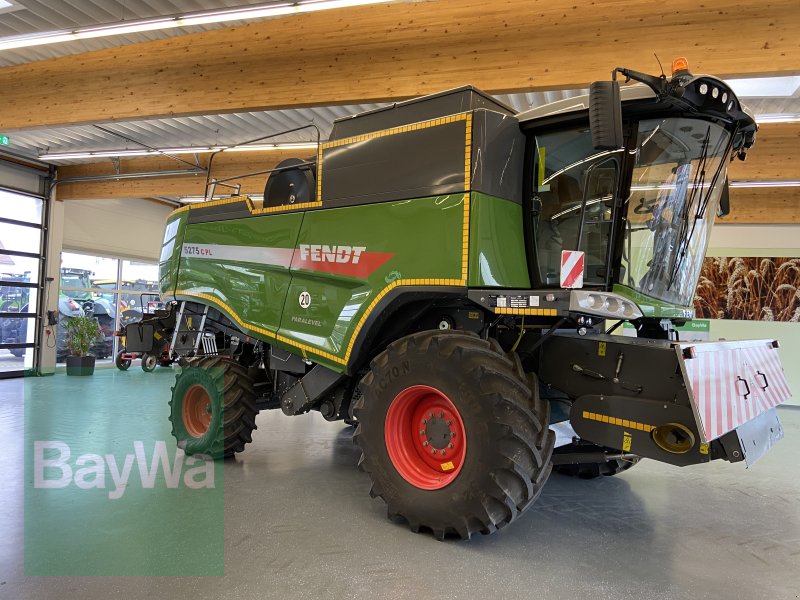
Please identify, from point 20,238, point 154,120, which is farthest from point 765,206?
point 20,238

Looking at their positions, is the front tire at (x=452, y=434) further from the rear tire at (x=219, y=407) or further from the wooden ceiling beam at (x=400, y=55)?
the wooden ceiling beam at (x=400, y=55)

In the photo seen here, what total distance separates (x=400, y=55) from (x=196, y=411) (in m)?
4.23

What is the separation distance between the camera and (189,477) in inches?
171

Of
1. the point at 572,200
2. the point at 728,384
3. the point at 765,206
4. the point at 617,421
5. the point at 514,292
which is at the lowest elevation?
the point at 617,421

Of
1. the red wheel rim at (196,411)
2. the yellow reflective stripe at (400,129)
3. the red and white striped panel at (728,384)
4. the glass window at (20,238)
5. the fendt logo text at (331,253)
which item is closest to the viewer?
the red and white striped panel at (728,384)

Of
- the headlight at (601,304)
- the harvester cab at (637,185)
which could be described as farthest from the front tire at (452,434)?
the harvester cab at (637,185)

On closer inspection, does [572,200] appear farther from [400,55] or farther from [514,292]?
[400,55]

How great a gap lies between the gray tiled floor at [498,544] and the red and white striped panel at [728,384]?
2.50 ft

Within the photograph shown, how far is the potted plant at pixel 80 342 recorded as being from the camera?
12.2 meters

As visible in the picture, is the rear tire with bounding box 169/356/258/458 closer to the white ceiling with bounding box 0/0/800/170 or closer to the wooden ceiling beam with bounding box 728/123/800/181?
the white ceiling with bounding box 0/0/800/170

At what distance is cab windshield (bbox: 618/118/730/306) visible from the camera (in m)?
3.19

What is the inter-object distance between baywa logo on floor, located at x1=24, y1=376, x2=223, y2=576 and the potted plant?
19.3 ft

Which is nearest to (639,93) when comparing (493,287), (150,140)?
(493,287)

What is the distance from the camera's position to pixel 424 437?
11.1 ft
